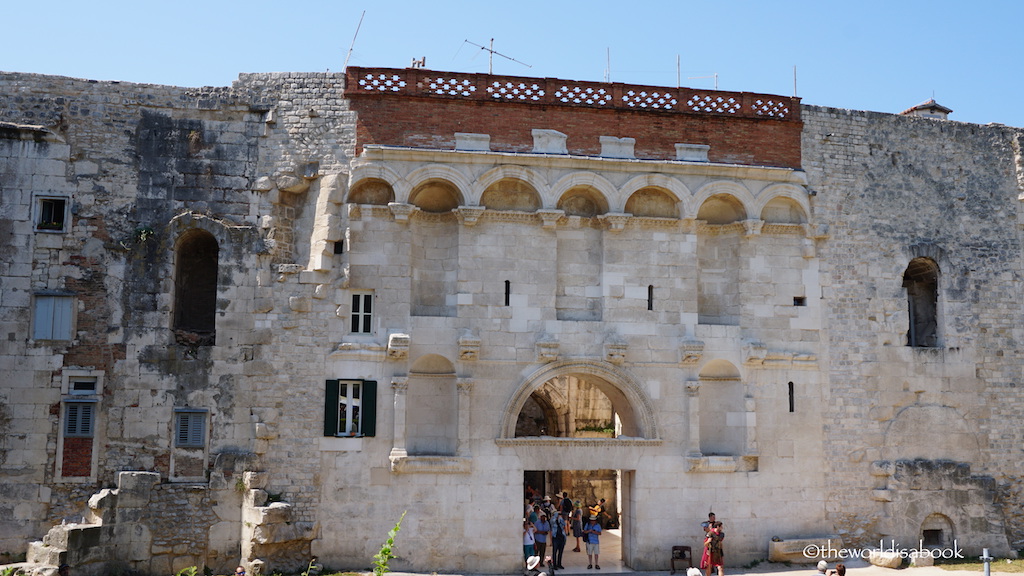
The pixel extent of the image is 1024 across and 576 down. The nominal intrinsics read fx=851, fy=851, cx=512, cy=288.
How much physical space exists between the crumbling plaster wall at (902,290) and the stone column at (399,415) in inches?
345

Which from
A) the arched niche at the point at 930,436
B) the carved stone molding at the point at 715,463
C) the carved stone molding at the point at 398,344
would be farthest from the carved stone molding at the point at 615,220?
the arched niche at the point at 930,436

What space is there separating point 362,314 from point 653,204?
256 inches

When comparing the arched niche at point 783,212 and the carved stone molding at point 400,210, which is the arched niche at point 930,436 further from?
the carved stone molding at point 400,210

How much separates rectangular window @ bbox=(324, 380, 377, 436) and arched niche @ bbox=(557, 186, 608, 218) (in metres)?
5.38

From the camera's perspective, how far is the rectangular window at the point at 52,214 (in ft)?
52.7

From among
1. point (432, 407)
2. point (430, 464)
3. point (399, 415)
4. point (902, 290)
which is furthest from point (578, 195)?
point (902, 290)

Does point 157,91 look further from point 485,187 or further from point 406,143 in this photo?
point 485,187

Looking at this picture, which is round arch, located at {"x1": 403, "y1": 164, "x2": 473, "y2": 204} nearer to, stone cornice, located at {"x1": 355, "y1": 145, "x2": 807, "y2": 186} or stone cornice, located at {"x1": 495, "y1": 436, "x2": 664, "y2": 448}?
stone cornice, located at {"x1": 355, "y1": 145, "x2": 807, "y2": 186}

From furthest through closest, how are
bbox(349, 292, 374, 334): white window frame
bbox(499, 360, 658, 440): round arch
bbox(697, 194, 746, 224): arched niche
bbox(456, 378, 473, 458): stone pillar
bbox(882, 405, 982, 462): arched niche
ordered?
bbox(697, 194, 746, 224): arched niche, bbox(882, 405, 982, 462): arched niche, bbox(499, 360, 658, 440): round arch, bbox(349, 292, 374, 334): white window frame, bbox(456, 378, 473, 458): stone pillar

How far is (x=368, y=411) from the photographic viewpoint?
16.3 metres

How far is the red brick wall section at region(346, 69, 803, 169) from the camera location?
1714 cm

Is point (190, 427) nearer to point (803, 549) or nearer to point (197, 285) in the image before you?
point (197, 285)

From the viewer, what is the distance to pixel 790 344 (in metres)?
17.9

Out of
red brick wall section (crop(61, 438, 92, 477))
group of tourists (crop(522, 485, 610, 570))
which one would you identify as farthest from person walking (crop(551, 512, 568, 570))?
red brick wall section (crop(61, 438, 92, 477))
